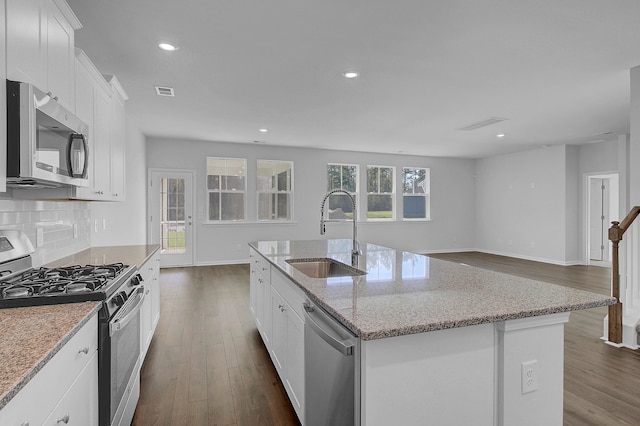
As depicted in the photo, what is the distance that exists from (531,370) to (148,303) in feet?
8.78

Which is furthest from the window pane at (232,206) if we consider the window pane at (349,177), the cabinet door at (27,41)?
the cabinet door at (27,41)

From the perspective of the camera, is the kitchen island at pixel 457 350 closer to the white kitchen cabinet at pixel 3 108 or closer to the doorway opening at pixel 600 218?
the white kitchen cabinet at pixel 3 108

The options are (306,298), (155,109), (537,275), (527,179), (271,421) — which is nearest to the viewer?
(306,298)

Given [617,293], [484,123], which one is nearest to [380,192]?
[484,123]

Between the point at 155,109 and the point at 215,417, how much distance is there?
13.6ft

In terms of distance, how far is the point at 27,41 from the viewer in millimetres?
1551

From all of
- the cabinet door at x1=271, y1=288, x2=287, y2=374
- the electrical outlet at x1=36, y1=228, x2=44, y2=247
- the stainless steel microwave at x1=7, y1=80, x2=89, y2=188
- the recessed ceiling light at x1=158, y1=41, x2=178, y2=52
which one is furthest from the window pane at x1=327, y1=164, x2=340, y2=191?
the stainless steel microwave at x1=7, y1=80, x2=89, y2=188

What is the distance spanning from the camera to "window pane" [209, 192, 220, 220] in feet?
23.8

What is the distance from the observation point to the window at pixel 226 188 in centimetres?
727

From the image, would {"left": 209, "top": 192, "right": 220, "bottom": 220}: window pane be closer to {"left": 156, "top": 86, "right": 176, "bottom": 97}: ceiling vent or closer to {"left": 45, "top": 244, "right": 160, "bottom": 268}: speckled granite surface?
{"left": 156, "top": 86, "right": 176, "bottom": 97}: ceiling vent

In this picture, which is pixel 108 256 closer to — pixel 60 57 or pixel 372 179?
pixel 60 57

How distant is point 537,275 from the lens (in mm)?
6188

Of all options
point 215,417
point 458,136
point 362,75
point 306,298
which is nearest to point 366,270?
point 306,298

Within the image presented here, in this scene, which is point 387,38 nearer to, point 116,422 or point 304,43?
point 304,43
